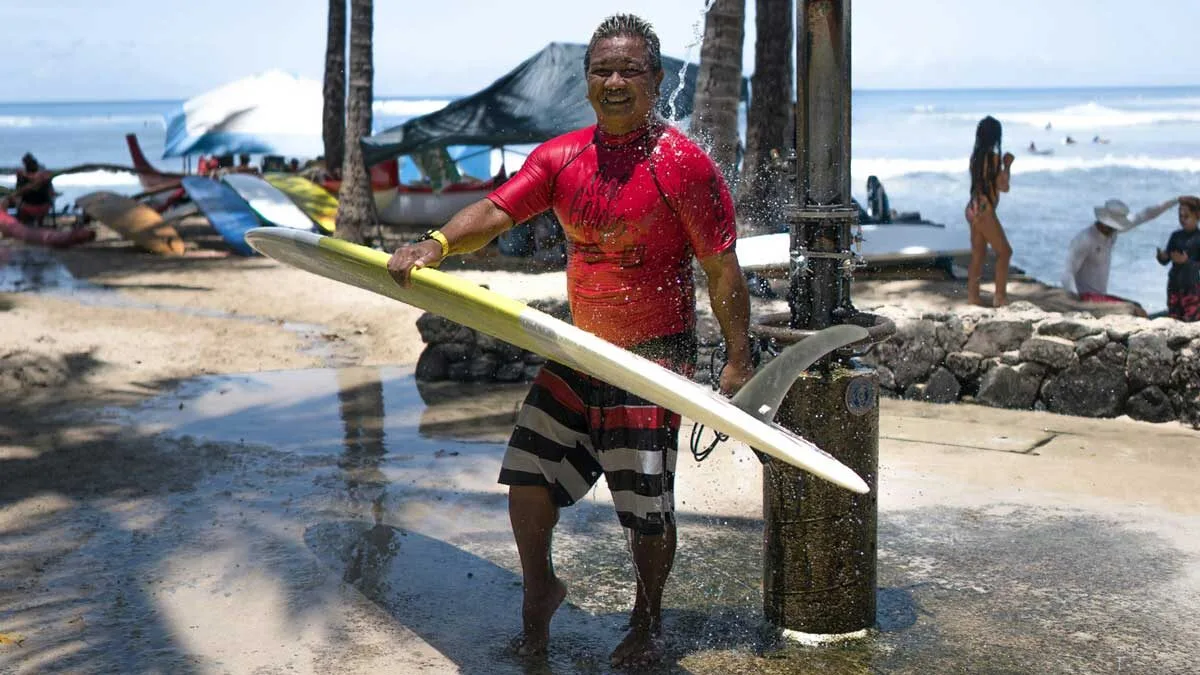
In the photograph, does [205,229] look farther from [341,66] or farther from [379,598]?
[379,598]

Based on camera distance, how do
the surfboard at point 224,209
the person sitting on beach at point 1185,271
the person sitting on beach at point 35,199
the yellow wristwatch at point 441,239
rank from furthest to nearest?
1. the person sitting on beach at point 35,199
2. the surfboard at point 224,209
3. the person sitting on beach at point 1185,271
4. the yellow wristwatch at point 441,239

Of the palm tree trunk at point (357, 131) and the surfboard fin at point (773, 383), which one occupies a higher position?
the palm tree trunk at point (357, 131)

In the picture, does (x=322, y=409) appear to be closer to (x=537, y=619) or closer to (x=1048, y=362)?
(x=537, y=619)

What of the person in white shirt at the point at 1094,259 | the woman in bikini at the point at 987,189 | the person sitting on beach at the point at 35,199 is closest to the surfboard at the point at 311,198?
the person sitting on beach at the point at 35,199

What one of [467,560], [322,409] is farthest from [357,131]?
[467,560]

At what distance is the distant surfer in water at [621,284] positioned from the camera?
3.72m

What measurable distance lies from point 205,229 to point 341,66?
3.94 metres

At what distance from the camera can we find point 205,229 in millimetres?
21547

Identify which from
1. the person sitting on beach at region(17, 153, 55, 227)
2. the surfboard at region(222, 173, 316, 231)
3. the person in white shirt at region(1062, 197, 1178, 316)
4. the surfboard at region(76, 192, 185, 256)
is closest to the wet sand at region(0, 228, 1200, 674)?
the person in white shirt at region(1062, 197, 1178, 316)

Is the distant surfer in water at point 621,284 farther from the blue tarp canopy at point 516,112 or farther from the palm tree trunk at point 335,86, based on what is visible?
the palm tree trunk at point 335,86

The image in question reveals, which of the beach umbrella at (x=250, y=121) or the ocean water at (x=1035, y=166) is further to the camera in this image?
the beach umbrella at (x=250, y=121)

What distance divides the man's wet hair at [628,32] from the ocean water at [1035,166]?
1177 cm

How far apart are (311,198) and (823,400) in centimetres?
1724

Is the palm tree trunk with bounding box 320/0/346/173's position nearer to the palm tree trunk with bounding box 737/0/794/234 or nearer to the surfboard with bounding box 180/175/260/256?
the surfboard with bounding box 180/175/260/256
